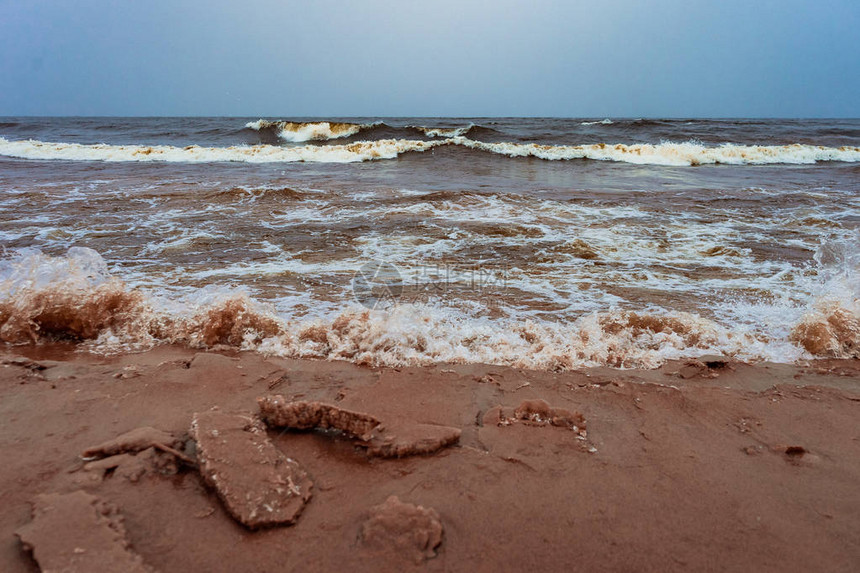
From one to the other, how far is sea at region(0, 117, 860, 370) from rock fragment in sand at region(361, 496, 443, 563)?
4.14 ft

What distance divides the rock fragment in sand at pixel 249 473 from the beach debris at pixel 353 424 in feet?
0.36

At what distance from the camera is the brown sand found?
135cm

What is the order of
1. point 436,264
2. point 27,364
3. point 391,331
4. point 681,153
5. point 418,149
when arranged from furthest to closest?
1. point 418,149
2. point 681,153
3. point 436,264
4. point 391,331
5. point 27,364

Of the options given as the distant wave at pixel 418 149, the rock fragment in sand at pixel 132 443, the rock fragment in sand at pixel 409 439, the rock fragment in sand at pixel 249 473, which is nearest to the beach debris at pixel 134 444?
the rock fragment in sand at pixel 132 443

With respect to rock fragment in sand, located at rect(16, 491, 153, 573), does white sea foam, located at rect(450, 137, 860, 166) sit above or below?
above

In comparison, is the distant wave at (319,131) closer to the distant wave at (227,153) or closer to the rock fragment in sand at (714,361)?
the distant wave at (227,153)

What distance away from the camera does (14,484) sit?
1539 millimetres

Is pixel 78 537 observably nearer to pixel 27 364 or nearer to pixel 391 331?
pixel 27 364

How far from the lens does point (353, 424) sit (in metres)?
1.87

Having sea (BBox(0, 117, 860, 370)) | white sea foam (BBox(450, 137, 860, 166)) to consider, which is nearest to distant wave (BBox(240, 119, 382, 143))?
white sea foam (BBox(450, 137, 860, 166))

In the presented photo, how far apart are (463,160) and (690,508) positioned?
15.0 metres
